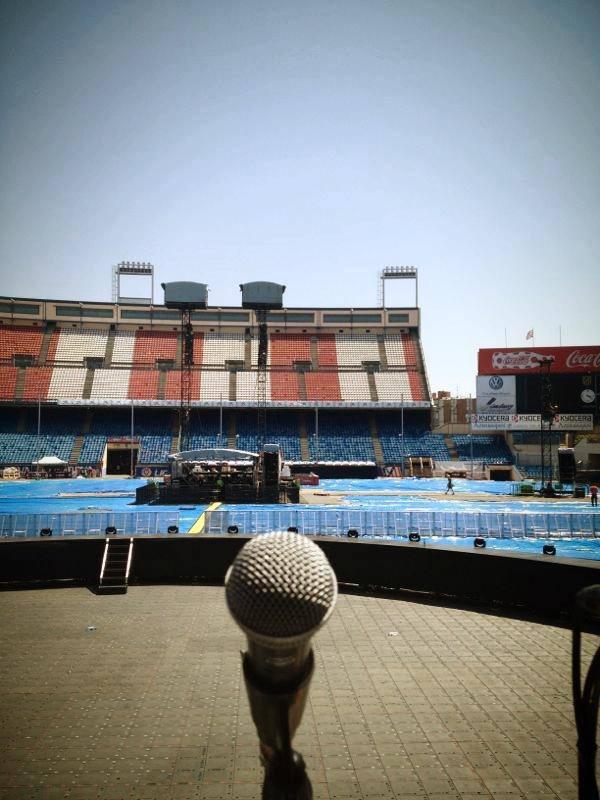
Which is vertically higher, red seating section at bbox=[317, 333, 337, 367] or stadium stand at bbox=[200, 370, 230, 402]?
red seating section at bbox=[317, 333, 337, 367]

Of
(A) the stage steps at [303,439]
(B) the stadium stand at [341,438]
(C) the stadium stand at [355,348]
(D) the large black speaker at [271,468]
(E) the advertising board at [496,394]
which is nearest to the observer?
(D) the large black speaker at [271,468]

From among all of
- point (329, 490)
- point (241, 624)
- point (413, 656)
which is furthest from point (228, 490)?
point (241, 624)

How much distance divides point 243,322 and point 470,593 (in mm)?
63428

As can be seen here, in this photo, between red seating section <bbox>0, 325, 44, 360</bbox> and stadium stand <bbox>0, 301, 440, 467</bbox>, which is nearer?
stadium stand <bbox>0, 301, 440, 467</bbox>

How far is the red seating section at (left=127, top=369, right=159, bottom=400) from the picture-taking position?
6450cm

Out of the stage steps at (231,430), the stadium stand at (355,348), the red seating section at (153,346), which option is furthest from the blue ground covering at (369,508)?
the red seating section at (153,346)

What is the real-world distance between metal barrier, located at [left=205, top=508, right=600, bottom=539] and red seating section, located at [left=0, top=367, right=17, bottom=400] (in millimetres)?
48996

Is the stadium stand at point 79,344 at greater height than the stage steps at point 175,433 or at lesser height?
greater

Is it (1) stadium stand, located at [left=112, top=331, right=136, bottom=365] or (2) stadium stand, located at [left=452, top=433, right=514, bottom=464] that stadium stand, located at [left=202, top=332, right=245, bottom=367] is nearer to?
(1) stadium stand, located at [left=112, top=331, right=136, bottom=365]

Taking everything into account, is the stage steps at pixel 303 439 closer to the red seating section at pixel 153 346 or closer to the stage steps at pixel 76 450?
the red seating section at pixel 153 346

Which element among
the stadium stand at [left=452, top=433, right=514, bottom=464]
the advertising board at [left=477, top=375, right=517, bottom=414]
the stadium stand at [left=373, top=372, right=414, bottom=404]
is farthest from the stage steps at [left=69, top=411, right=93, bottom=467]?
the advertising board at [left=477, top=375, right=517, bottom=414]

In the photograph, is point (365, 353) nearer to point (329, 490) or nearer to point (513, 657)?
point (329, 490)

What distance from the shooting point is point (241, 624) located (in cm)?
239

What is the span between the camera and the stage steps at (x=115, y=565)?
14.6 metres
